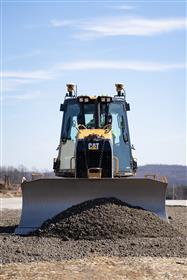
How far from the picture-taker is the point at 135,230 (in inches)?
368

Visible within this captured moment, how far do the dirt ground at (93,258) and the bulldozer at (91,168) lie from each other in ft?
3.71

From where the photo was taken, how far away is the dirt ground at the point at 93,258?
667 centimetres

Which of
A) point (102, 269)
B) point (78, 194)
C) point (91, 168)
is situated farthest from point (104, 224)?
point (102, 269)

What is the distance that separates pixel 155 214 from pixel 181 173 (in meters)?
144

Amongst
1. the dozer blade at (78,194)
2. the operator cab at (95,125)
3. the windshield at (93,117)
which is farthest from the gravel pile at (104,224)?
the windshield at (93,117)

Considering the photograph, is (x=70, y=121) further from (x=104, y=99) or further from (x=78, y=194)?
(x=78, y=194)

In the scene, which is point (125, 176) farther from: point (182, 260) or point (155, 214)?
point (182, 260)

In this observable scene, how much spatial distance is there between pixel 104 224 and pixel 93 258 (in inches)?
71.3

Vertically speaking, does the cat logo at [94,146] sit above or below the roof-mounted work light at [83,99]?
below

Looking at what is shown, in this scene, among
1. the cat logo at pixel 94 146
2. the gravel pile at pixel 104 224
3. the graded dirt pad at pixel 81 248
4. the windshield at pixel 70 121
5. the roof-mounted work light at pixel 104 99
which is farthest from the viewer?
the windshield at pixel 70 121

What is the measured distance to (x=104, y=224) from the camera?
9398 millimetres

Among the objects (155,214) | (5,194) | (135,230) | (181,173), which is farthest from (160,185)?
(181,173)

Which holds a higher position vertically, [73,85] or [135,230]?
[73,85]

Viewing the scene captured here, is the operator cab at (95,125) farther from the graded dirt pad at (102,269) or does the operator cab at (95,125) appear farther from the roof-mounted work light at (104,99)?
the graded dirt pad at (102,269)
